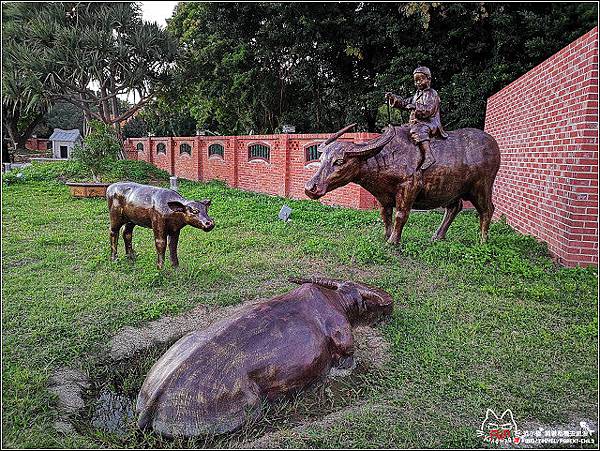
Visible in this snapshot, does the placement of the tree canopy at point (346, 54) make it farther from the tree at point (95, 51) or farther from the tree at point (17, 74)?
the tree at point (17, 74)

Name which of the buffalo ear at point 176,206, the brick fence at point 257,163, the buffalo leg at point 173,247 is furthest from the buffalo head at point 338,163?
the brick fence at point 257,163

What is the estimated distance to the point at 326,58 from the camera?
1534 cm

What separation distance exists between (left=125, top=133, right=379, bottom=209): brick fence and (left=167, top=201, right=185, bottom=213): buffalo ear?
18.1 ft

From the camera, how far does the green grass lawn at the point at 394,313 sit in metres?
2.83

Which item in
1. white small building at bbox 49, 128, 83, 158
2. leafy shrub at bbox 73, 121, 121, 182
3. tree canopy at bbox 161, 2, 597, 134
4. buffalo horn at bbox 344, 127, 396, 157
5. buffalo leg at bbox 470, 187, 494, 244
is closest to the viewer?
buffalo horn at bbox 344, 127, 396, 157

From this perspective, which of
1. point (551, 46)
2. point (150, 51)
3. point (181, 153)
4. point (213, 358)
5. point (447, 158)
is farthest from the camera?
point (181, 153)

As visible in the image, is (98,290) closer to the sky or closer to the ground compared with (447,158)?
closer to the ground

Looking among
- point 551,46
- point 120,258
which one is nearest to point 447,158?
point 120,258

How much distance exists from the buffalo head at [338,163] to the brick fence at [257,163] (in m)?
4.34

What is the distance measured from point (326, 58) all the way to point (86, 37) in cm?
769

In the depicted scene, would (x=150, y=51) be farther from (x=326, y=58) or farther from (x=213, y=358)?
(x=213, y=358)

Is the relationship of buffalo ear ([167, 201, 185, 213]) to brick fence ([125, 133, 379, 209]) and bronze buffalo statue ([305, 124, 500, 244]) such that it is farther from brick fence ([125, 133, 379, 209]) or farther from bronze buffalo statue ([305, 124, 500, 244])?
brick fence ([125, 133, 379, 209])

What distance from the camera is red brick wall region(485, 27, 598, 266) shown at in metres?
5.19

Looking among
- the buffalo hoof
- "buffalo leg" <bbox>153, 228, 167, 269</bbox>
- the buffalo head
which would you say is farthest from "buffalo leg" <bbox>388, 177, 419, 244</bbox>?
"buffalo leg" <bbox>153, 228, 167, 269</bbox>
